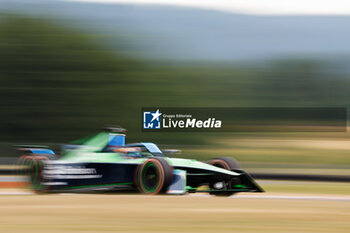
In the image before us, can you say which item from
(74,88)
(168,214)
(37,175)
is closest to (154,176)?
(37,175)

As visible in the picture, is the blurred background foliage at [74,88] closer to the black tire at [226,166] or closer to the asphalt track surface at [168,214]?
the black tire at [226,166]

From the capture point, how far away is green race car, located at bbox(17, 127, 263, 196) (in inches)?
446

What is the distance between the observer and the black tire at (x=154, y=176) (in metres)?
11.1

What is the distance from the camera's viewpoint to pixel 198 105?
37188 mm

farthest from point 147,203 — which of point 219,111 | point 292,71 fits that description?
point 292,71

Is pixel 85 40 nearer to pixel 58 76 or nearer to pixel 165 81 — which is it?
pixel 58 76

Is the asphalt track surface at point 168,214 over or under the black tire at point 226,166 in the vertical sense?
under

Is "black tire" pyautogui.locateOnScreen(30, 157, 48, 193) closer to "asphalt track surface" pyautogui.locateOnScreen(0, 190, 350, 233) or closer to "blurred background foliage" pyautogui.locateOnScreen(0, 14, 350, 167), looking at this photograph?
"asphalt track surface" pyautogui.locateOnScreen(0, 190, 350, 233)

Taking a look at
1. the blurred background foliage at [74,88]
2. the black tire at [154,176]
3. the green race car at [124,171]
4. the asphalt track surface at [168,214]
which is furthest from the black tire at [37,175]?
the blurred background foliage at [74,88]

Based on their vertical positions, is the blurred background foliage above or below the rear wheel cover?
above

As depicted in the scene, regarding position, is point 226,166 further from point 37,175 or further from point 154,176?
point 37,175

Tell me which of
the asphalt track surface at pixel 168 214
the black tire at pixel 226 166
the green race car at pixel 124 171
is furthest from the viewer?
the black tire at pixel 226 166

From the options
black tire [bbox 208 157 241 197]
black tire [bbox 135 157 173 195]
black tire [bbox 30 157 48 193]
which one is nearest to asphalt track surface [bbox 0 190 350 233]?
black tire [bbox 135 157 173 195]

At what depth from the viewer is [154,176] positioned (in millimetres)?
11438
